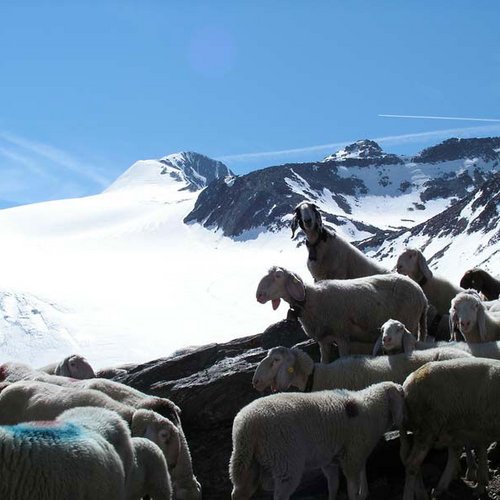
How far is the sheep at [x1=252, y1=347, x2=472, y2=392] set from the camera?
38.3 feet

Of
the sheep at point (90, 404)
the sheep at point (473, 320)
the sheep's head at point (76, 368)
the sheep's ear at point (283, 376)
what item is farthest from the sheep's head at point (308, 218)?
the sheep at point (90, 404)

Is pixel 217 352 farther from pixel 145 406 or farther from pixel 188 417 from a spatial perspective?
pixel 145 406

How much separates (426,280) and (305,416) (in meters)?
7.69

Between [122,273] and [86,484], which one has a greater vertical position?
[122,273]

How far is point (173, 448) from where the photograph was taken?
10930mm

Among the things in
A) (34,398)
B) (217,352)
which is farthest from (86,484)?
(217,352)

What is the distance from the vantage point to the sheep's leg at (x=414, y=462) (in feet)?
33.0

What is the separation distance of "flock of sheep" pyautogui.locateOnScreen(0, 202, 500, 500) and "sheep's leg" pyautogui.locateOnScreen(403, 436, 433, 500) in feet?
0.04

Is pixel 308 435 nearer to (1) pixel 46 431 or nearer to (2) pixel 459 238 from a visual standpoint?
(1) pixel 46 431

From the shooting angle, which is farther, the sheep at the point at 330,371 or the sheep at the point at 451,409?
the sheep at the point at 330,371

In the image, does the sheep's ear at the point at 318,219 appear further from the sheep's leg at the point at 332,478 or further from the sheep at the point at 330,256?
the sheep's leg at the point at 332,478

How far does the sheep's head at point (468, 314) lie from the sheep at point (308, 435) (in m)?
2.60

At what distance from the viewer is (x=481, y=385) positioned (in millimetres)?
10008

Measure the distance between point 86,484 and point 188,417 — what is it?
19.5ft
